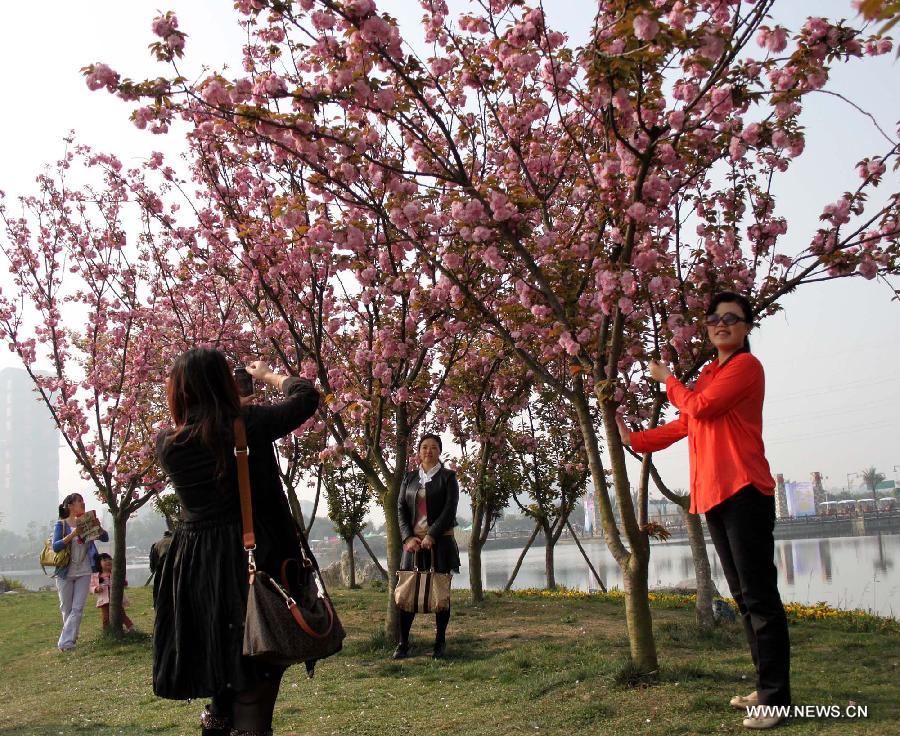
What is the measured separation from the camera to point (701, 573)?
277 inches

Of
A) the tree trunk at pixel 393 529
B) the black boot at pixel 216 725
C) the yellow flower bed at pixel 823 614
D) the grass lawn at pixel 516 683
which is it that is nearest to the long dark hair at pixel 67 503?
the grass lawn at pixel 516 683

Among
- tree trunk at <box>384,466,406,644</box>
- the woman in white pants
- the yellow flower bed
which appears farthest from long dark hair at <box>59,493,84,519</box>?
the yellow flower bed

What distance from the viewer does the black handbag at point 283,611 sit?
110 inches

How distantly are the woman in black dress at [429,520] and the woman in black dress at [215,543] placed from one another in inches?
151

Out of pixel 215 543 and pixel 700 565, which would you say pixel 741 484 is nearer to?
pixel 215 543

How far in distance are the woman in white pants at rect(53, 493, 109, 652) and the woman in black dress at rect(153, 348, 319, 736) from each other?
7.17 m

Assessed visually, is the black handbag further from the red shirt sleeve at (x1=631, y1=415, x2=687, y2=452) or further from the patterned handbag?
the patterned handbag

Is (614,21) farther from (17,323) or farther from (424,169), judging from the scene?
(17,323)

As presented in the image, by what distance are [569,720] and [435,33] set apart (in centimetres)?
498

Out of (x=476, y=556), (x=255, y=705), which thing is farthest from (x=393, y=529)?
(x=255, y=705)

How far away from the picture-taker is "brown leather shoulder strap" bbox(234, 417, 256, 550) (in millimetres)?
2932

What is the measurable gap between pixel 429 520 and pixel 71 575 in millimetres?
4950

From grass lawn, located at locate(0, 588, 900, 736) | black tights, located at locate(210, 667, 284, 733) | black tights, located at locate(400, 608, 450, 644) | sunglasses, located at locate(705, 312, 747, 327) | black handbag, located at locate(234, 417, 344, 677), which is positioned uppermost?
sunglasses, located at locate(705, 312, 747, 327)

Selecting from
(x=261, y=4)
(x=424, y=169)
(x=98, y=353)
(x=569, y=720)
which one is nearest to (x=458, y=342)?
(x=424, y=169)
